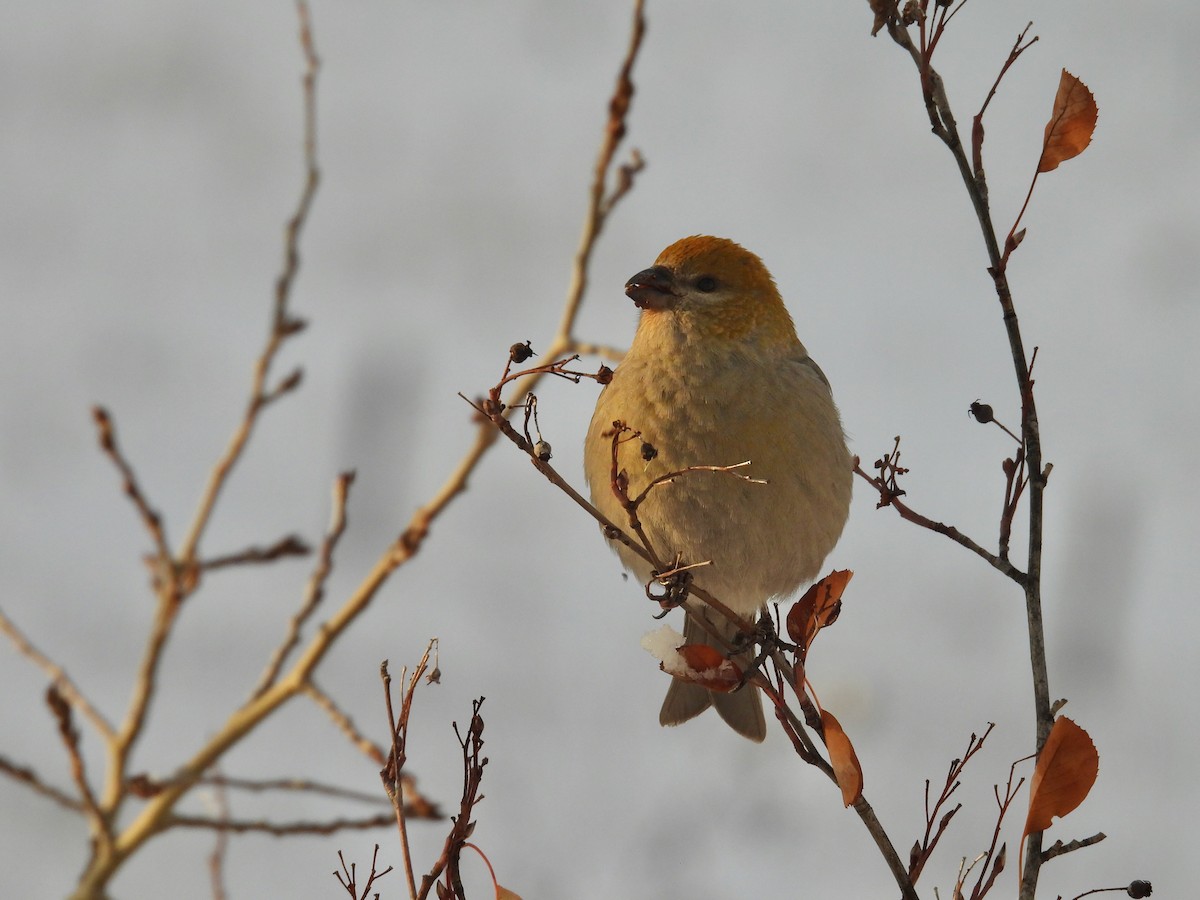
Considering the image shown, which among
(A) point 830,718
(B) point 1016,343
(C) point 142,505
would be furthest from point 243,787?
(B) point 1016,343

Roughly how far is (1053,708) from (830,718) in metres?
0.41

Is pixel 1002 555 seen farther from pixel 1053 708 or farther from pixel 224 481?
pixel 224 481

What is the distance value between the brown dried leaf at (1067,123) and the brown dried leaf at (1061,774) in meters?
1.11

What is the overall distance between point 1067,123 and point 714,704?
3488 millimetres

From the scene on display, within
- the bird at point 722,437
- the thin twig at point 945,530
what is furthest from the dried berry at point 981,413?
the bird at point 722,437

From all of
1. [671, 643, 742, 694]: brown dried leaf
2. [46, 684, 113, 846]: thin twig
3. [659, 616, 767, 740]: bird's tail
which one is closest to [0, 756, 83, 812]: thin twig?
[46, 684, 113, 846]: thin twig

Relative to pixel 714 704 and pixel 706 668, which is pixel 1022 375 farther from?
pixel 714 704

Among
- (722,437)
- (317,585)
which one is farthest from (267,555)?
(722,437)

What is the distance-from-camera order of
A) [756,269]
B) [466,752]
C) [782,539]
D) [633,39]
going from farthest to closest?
[756,269], [782,539], [633,39], [466,752]

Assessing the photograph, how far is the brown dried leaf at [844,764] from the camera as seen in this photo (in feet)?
7.36

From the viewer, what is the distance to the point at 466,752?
7.17 feet

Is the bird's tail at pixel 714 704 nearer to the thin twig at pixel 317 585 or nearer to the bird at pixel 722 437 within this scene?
the bird at pixel 722 437

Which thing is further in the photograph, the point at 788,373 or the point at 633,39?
the point at 788,373

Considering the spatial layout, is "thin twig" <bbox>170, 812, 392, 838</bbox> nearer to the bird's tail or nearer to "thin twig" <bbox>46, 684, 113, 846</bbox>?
"thin twig" <bbox>46, 684, 113, 846</bbox>
